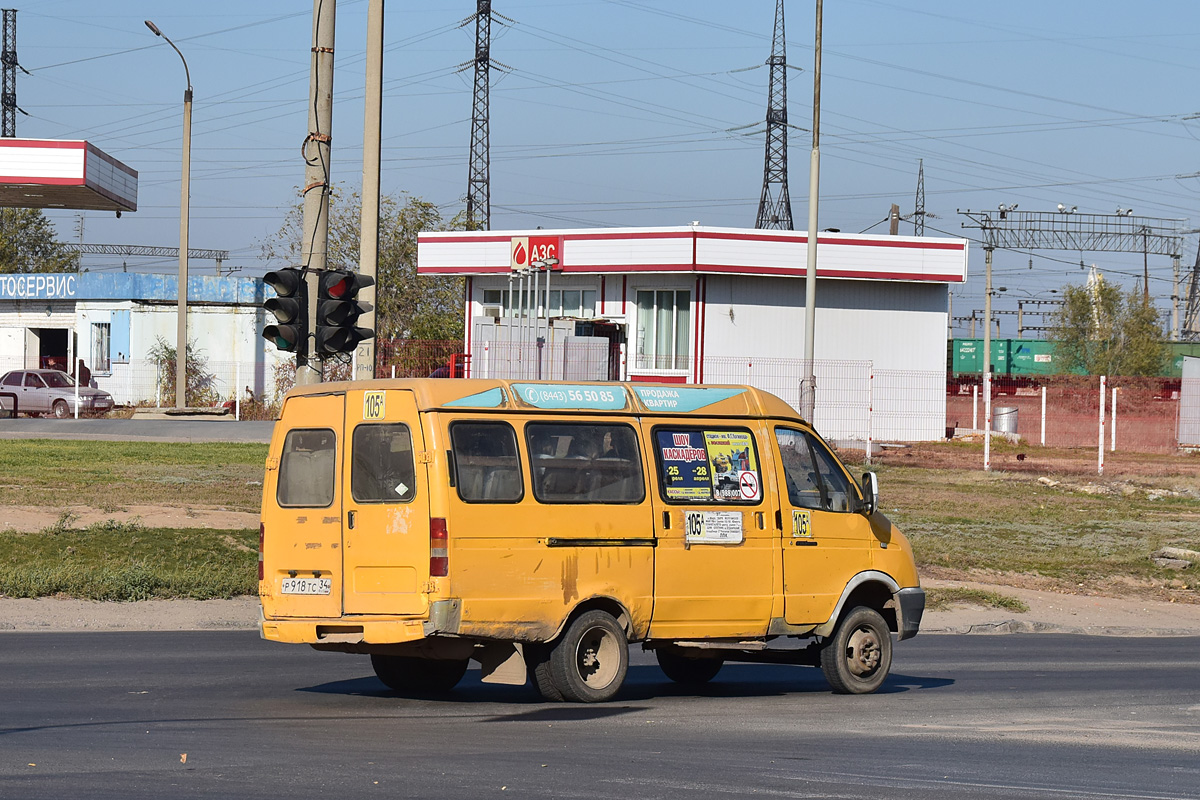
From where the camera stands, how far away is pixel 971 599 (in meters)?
16.5

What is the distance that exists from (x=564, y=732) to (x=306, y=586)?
2.09 metres

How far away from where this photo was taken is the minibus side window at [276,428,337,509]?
9.36 metres

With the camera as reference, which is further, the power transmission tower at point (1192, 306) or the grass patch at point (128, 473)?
the power transmission tower at point (1192, 306)

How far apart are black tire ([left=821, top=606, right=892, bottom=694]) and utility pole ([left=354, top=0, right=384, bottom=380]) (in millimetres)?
6188

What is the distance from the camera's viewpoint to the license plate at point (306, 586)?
924 cm

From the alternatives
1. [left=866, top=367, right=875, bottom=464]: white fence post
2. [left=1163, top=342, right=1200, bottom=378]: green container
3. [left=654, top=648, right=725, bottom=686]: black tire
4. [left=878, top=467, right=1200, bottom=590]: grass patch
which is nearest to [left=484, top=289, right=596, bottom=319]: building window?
[left=866, top=367, right=875, bottom=464]: white fence post

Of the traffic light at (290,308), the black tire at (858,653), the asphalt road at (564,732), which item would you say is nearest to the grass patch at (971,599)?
the asphalt road at (564,732)

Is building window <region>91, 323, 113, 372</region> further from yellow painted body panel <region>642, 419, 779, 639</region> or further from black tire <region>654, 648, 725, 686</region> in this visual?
yellow painted body panel <region>642, 419, 779, 639</region>

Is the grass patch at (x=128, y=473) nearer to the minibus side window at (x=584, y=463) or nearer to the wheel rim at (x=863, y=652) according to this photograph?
the minibus side window at (x=584, y=463)

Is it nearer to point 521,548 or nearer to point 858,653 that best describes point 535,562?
point 521,548

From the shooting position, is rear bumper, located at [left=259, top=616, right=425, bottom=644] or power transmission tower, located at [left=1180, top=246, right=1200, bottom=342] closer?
rear bumper, located at [left=259, top=616, right=425, bottom=644]

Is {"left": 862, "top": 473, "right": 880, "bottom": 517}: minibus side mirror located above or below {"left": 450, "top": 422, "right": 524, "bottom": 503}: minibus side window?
below

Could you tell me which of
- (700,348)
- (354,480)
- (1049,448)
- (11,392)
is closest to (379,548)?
(354,480)

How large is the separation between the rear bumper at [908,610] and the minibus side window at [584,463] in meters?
2.38
